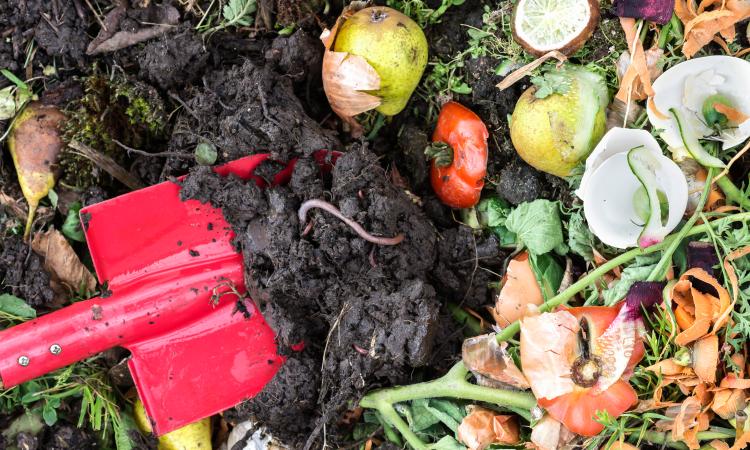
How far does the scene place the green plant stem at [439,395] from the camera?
200 centimetres

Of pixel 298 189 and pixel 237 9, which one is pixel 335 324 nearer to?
pixel 298 189

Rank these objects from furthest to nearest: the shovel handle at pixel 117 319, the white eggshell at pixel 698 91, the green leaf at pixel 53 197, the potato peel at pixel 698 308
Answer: the green leaf at pixel 53 197, the shovel handle at pixel 117 319, the white eggshell at pixel 698 91, the potato peel at pixel 698 308

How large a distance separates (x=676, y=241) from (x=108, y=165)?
1.69m

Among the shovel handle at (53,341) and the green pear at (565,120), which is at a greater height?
the green pear at (565,120)

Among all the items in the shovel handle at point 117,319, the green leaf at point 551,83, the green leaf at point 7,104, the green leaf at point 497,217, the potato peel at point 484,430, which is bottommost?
the potato peel at point 484,430

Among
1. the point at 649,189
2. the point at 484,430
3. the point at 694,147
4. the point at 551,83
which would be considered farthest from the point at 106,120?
the point at 694,147

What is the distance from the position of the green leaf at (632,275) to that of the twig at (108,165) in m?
1.51

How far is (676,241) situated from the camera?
1.85 m

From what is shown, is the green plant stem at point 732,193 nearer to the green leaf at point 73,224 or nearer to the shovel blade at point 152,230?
the shovel blade at point 152,230

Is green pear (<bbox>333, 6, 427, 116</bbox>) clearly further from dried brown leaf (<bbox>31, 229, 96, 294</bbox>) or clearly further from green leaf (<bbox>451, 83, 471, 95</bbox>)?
dried brown leaf (<bbox>31, 229, 96, 294</bbox>)

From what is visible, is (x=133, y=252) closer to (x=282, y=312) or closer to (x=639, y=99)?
(x=282, y=312)

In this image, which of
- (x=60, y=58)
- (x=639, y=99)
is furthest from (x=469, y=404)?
(x=60, y=58)

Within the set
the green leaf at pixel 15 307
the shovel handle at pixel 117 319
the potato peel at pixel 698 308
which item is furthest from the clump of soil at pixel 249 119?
the potato peel at pixel 698 308

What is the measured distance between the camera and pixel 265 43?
2.29 metres
